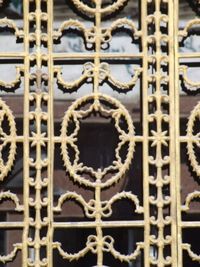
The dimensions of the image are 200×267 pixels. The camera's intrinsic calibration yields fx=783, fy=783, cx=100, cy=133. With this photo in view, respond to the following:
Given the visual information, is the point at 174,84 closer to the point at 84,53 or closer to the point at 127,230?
the point at 84,53

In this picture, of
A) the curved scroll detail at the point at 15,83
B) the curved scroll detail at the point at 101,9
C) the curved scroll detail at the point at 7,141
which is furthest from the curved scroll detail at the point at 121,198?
the curved scroll detail at the point at 101,9

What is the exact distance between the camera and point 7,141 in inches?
142

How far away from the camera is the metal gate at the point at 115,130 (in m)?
3.54

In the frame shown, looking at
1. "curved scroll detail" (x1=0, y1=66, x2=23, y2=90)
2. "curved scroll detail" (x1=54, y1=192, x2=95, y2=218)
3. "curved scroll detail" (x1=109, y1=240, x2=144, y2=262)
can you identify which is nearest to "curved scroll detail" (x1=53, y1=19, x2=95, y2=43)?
"curved scroll detail" (x1=0, y1=66, x2=23, y2=90)

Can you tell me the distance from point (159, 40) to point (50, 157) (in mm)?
747

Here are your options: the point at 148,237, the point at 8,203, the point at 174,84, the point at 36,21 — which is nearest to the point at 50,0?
the point at 36,21

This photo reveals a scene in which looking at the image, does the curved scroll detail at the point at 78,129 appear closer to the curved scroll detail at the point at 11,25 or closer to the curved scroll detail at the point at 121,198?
the curved scroll detail at the point at 121,198

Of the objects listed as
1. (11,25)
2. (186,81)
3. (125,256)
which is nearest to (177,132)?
(186,81)

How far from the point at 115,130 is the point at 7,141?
1.66 ft

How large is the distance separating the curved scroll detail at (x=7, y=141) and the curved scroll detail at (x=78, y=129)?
0.23 meters

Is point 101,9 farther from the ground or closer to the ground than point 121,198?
farther from the ground

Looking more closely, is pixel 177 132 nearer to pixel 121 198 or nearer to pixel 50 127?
pixel 121 198

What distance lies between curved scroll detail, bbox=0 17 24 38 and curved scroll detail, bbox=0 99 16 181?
0.34 m

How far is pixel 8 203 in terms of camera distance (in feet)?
11.9
